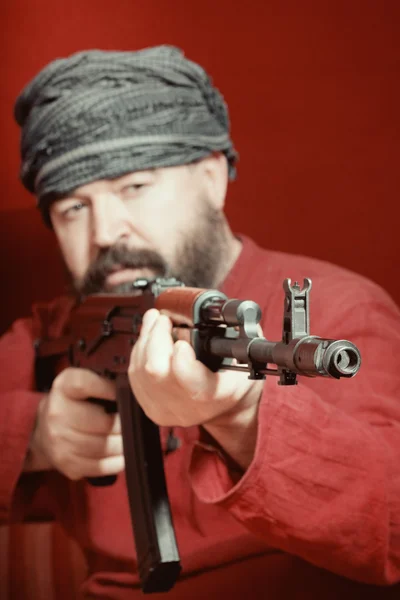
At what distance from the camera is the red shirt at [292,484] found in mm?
548

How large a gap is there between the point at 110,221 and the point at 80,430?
24 centimetres

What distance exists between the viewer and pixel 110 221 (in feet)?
2.61

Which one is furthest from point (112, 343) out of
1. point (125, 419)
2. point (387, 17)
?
point (387, 17)

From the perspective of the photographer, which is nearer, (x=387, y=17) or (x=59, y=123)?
(x=387, y=17)

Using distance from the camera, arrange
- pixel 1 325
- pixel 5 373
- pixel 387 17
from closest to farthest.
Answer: pixel 387 17 → pixel 5 373 → pixel 1 325

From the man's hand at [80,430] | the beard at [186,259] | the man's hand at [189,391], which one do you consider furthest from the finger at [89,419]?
the man's hand at [189,391]

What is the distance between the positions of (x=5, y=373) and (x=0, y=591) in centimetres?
29

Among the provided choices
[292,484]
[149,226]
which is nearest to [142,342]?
[292,484]

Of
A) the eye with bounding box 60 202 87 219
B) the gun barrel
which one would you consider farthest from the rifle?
the eye with bounding box 60 202 87 219

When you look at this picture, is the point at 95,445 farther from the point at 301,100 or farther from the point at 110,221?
the point at 301,100

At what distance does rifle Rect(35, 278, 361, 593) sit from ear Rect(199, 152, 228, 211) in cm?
18

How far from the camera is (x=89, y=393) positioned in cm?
79

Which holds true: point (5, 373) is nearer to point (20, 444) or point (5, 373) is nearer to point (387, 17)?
point (20, 444)

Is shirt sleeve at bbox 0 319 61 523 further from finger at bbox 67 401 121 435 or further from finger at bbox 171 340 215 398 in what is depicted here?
finger at bbox 171 340 215 398
